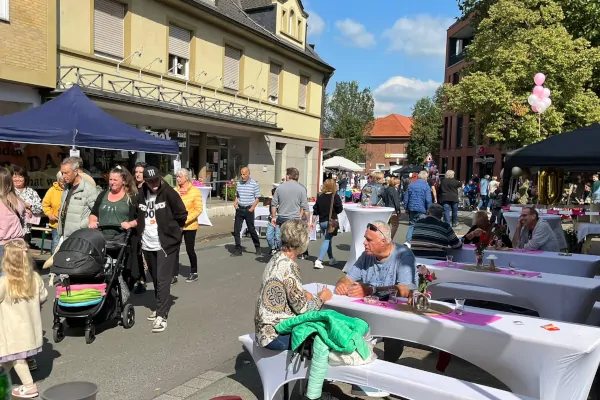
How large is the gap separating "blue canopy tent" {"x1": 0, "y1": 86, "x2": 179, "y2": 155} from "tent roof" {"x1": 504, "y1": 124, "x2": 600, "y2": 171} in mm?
7295

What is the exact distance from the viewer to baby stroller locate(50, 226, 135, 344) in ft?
16.9

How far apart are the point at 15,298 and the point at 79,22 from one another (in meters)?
11.7

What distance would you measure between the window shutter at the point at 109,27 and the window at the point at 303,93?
1175 centimetres

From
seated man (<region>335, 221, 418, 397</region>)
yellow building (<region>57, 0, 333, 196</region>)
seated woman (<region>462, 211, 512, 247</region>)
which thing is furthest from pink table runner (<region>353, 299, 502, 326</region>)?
yellow building (<region>57, 0, 333, 196</region>)

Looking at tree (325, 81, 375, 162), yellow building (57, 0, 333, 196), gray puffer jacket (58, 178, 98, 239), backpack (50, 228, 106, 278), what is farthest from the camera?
tree (325, 81, 375, 162)

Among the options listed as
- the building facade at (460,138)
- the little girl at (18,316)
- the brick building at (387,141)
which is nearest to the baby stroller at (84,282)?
the little girl at (18,316)

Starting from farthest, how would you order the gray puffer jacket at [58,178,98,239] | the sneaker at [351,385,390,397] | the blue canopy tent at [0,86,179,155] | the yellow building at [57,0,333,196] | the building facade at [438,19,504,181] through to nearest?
the building facade at [438,19,504,181]
the yellow building at [57,0,333,196]
the blue canopy tent at [0,86,179,155]
the gray puffer jacket at [58,178,98,239]
the sneaker at [351,385,390,397]

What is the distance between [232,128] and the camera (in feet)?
68.4

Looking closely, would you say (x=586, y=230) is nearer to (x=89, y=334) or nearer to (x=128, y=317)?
(x=128, y=317)

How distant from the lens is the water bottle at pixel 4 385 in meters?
1.72

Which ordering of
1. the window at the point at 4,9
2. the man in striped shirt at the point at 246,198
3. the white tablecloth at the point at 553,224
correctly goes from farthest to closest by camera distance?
the window at the point at 4,9 < the man in striped shirt at the point at 246,198 < the white tablecloth at the point at 553,224

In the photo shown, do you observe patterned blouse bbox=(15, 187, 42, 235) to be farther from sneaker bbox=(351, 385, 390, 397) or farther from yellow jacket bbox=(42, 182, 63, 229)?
sneaker bbox=(351, 385, 390, 397)

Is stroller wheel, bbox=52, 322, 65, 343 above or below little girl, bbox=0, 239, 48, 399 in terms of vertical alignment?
below

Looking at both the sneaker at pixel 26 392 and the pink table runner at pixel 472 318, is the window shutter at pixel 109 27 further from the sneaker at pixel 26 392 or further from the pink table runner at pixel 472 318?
the pink table runner at pixel 472 318
